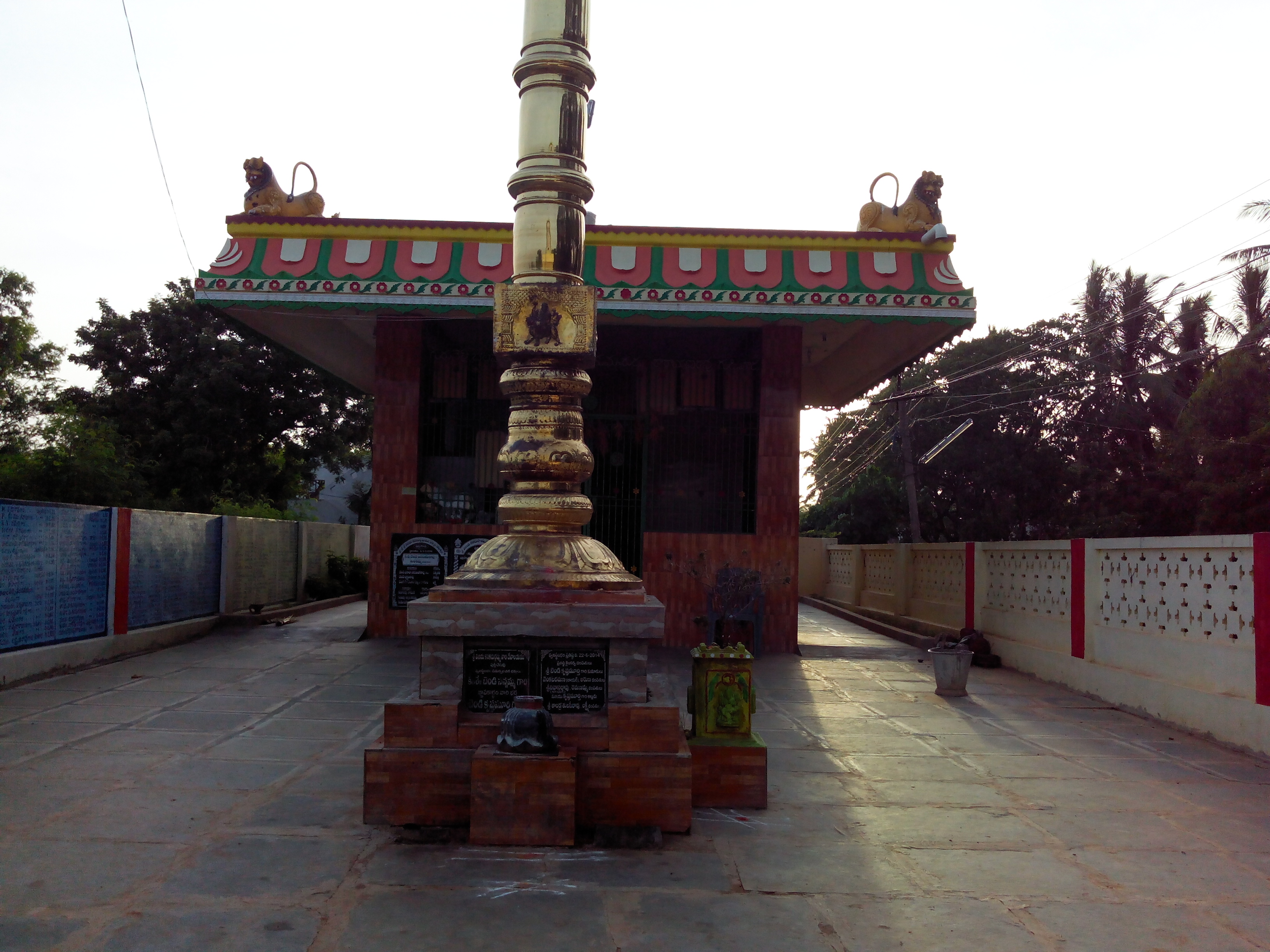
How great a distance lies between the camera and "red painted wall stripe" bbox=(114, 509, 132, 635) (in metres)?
11.2

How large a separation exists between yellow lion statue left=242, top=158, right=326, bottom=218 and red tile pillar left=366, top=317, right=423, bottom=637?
180cm

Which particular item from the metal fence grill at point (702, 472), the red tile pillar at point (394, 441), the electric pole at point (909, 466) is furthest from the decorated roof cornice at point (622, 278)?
the electric pole at point (909, 466)

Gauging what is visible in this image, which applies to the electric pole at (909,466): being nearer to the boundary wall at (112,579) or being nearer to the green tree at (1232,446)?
the green tree at (1232,446)

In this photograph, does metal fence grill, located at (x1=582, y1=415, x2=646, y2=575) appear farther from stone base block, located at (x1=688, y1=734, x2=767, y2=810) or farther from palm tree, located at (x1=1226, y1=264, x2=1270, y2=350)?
palm tree, located at (x1=1226, y1=264, x2=1270, y2=350)

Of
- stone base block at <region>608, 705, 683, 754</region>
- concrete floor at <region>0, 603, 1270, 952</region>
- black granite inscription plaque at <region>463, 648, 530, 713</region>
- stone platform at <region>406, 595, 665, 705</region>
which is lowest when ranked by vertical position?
concrete floor at <region>0, 603, 1270, 952</region>

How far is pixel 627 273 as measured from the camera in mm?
10922

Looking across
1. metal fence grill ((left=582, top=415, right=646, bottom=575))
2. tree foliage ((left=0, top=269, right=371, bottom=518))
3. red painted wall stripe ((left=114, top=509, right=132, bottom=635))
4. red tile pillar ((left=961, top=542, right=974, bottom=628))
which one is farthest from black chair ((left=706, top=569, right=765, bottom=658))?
tree foliage ((left=0, top=269, right=371, bottom=518))

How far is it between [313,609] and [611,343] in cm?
841

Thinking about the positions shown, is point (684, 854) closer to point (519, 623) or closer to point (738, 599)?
point (519, 623)

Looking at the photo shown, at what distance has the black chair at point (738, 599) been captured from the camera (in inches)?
478

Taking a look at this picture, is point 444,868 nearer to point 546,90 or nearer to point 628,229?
point 546,90

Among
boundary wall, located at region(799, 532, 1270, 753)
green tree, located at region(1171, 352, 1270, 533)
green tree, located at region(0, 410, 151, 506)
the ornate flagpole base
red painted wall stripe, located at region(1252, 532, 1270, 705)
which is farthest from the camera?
green tree, located at region(1171, 352, 1270, 533)

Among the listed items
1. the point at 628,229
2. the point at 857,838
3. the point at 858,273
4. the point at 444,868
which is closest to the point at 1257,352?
the point at 858,273

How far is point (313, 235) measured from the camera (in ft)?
36.6
